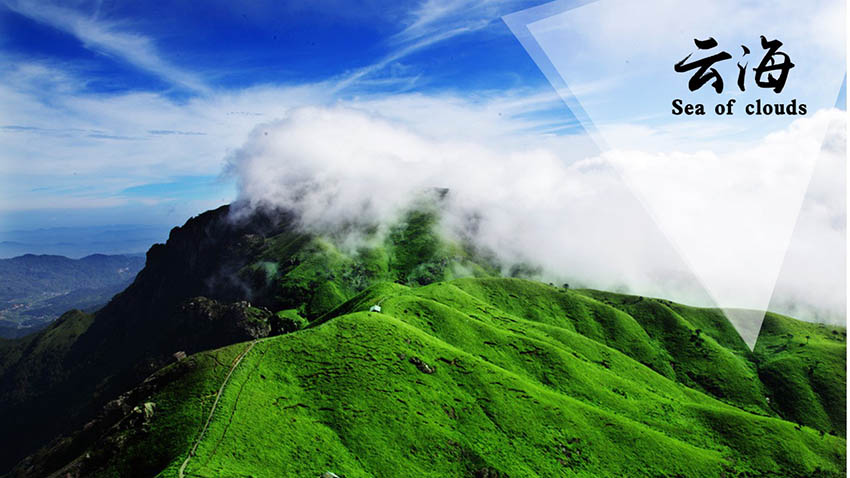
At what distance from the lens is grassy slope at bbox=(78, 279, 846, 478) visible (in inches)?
2559

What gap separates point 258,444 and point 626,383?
100673mm

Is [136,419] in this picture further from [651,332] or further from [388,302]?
[651,332]

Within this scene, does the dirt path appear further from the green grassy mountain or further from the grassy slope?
the grassy slope

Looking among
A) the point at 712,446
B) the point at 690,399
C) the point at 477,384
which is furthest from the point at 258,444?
the point at 690,399

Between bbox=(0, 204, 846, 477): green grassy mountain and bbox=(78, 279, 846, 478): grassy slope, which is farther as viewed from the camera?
bbox=(78, 279, 846, 478): grassy slope

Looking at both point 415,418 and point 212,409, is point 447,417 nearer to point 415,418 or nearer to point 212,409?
point 415,418

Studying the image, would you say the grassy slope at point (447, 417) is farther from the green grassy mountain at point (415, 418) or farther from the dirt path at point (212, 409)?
the dirt path at point (212, 409)

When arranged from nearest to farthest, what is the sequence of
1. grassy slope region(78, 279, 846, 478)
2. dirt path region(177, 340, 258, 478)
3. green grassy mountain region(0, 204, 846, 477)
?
dirt path region(177, 340, 258, 478) → green grassy mountain region(0, 204, 846, 477) → grassy slope region(78, 279, 846, 478)

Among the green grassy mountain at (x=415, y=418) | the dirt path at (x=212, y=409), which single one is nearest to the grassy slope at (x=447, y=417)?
the green grassy mountain at (x=415, y=418)

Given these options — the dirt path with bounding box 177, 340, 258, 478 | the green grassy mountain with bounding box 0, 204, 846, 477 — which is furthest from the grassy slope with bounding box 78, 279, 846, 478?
the dirt path with bounding box 177, 340, 258, 478

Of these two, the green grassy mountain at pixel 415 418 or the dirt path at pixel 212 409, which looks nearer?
the dirt path at pixel 212 409

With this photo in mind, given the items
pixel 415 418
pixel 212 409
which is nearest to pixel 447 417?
pixel 415 418

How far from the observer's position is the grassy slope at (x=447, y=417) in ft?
213

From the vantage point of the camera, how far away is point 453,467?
71.4 metres
